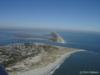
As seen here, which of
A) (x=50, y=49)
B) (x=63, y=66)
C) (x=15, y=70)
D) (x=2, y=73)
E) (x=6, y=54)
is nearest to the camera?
(x=2, y=73)

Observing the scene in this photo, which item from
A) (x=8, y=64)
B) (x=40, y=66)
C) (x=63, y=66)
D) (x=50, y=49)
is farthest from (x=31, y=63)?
(x=50, y=49)

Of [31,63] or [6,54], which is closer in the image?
[31,63]

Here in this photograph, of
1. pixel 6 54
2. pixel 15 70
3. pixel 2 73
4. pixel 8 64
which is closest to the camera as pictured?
pixel 2 73

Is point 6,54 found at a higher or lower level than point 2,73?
lower

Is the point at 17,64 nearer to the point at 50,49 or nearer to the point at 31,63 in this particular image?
the point at 31,63

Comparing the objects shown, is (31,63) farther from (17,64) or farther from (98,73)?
(98,73)

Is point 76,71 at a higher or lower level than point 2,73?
lower

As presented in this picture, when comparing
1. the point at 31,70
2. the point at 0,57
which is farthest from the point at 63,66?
the point at 0,57

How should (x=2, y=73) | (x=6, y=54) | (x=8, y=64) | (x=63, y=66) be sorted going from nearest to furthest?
(x=2, y=73) → (x=8, y=64) → (x=63, y=66) → (x=6, y=54)

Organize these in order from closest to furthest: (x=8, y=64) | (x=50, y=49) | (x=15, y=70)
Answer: (x=15, y=70)
(x=8, y=64)
(x=50, y=49)

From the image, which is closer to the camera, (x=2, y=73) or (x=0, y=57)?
(x=2, y=73)
